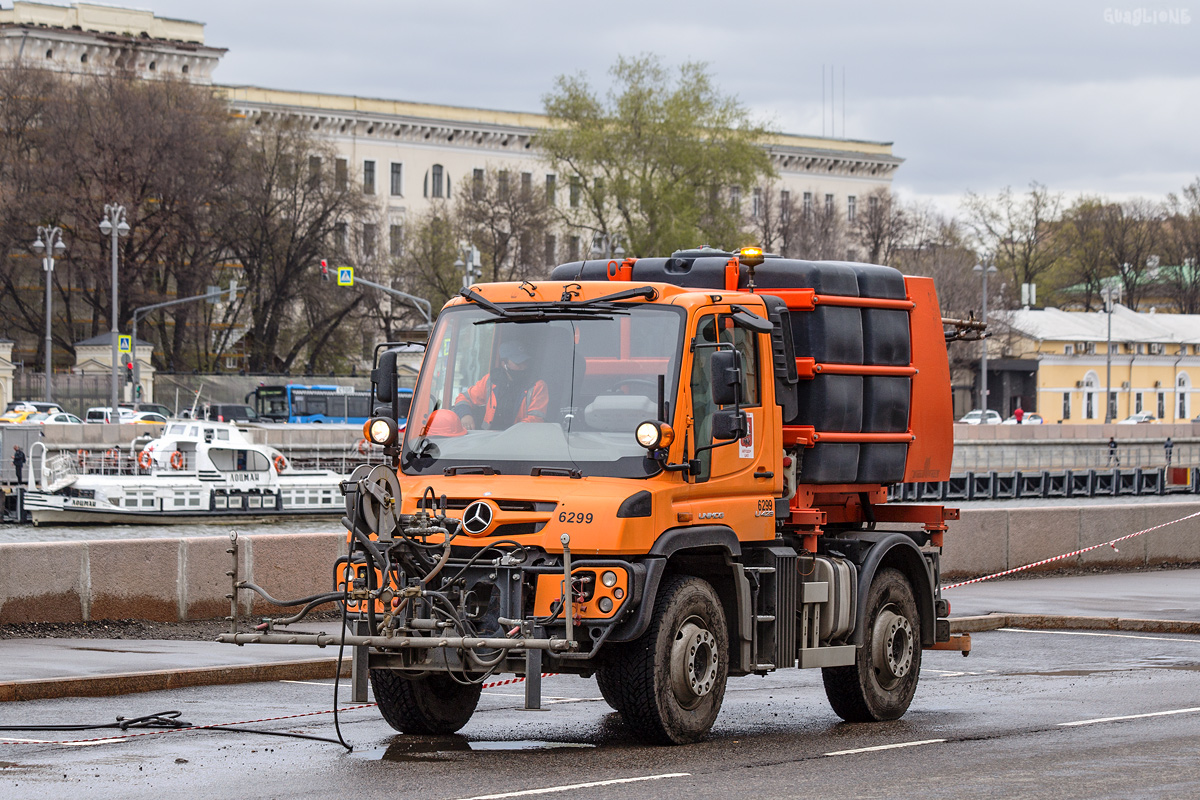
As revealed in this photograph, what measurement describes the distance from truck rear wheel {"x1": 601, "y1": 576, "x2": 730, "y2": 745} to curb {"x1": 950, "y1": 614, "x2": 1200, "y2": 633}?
9.06m

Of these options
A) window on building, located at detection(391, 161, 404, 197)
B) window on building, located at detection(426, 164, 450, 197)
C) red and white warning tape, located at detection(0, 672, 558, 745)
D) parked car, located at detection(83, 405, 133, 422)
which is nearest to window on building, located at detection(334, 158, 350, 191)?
window on building, located at detection(391, 161, 404, 197)

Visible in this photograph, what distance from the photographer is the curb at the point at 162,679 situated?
13.5m

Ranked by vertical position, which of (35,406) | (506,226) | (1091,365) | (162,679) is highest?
(506,226)

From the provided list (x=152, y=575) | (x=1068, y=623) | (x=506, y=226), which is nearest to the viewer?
(x=152, y=575)

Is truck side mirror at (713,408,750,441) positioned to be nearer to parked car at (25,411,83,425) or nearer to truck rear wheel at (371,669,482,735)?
truck rear wheel at (371,669,482,735)

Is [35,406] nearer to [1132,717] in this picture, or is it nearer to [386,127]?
[386,127]

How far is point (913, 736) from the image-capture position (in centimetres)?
1209

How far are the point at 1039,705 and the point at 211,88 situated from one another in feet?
294

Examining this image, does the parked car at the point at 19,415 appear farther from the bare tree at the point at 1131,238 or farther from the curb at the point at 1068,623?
the bare tree at the point at 1131,238

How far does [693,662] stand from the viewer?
1112 centimetres

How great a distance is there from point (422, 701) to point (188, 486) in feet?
137

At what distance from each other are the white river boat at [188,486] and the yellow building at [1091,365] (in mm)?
66168

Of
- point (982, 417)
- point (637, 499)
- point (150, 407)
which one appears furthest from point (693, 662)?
point (982, 417)

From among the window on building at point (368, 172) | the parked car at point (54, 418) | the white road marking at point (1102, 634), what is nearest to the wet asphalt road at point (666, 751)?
the white road marking at point (1102, 634)
